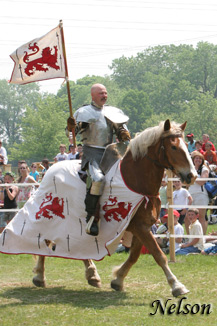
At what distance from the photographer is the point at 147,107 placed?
7850 cm

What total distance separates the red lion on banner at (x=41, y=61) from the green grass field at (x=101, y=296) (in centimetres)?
302

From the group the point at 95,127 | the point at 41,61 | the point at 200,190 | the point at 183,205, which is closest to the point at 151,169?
the point at 95,127

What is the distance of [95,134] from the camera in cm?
698

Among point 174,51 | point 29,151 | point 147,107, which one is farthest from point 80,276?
point 174,51

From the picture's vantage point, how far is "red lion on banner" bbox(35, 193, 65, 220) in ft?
23.7

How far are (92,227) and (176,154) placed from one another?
4.37 feet

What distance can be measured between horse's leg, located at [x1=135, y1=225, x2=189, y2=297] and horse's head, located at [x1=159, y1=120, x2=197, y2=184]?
0.81 m

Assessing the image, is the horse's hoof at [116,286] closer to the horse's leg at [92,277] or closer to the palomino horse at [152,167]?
the horse's leg at [92,277]

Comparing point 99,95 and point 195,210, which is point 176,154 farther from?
point 195,210

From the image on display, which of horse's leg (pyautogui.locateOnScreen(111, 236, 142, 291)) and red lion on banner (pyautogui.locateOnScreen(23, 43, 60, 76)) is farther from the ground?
red lion on banner (pyautogui.locateOnScreen(23, 43, 60, 76))

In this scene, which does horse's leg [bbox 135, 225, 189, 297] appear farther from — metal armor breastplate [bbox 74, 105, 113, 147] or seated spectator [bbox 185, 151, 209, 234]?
seated spectator [bbox 185, 151, 209, 234]

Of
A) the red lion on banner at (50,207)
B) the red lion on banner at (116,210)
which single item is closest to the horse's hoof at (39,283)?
the red lion on banner at (50,207)

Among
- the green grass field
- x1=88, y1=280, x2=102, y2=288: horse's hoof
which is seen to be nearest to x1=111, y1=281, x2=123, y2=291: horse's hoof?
the green grass field

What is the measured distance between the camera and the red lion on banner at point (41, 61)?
8.29m
